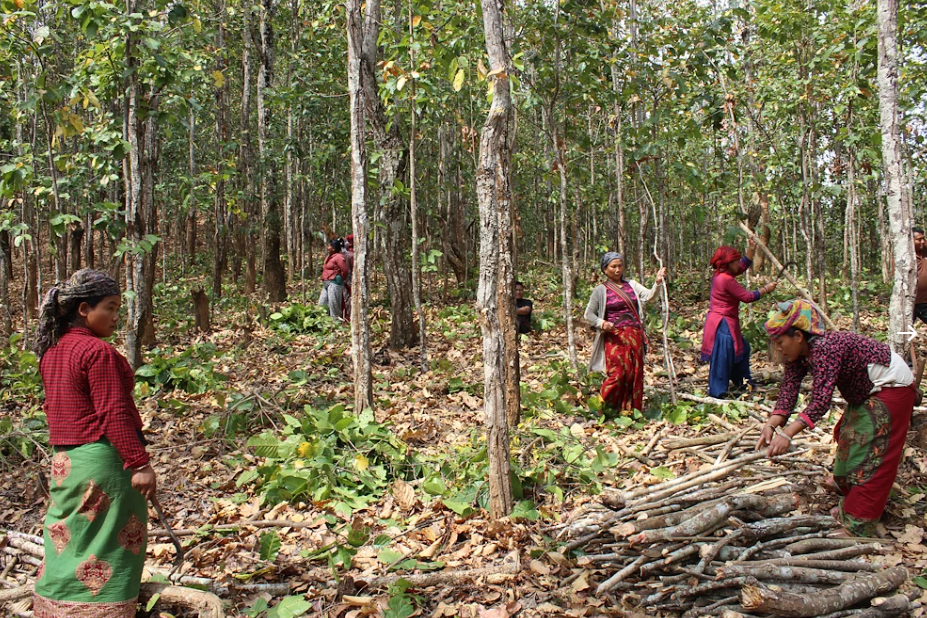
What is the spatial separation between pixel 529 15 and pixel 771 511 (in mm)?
6333

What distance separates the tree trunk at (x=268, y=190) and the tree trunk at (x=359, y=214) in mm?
7615

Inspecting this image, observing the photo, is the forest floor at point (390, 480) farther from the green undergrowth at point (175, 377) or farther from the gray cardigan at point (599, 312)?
the gray cardigan at point (599, 312)

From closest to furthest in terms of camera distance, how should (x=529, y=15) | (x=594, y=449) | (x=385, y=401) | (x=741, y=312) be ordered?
(x=594, y=449) < (x=385, y=401) < (x=529, y=15) < (x=741, y=312)

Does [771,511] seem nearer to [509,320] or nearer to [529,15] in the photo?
[509,320]

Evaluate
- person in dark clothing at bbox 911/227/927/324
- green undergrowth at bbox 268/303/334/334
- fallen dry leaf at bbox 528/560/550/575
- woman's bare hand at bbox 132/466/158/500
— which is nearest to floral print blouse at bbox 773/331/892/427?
fallen dry leaf at bbox 528/560/550/575

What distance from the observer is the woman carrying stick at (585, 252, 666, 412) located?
635 cm

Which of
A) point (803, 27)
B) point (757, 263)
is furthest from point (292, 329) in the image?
point (757, 263)

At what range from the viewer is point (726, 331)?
23.1ft

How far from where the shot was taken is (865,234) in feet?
86.3

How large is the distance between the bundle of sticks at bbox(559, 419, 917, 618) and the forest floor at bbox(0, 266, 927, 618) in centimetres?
19

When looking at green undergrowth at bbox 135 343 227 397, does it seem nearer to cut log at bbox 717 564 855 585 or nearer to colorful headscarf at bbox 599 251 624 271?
colorful headscarf at bbox 599 251 624 271

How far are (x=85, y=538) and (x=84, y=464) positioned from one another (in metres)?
0.35

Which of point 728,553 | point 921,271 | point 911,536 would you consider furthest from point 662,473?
point 921,271

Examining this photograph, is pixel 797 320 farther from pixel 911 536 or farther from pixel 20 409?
pixel 20 409
